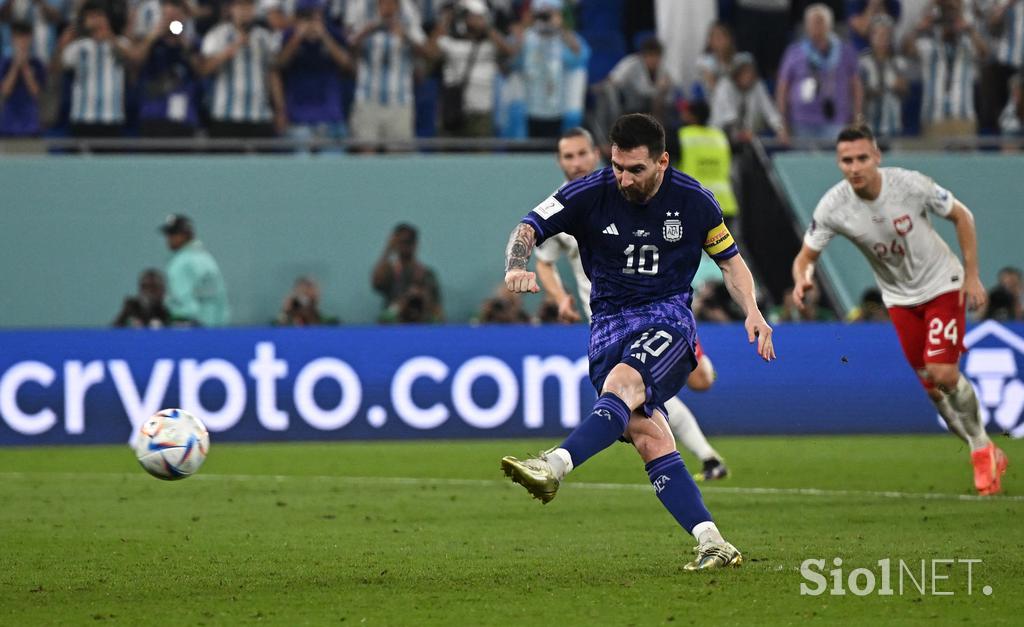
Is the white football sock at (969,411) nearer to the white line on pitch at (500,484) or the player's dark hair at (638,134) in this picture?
the white line on pitch at (500,484)

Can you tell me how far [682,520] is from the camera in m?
7.88

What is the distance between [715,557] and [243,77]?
12935 millimetres

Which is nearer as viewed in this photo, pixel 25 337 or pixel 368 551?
pixel 368 551

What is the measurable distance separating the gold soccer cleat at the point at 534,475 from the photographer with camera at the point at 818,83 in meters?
13.7

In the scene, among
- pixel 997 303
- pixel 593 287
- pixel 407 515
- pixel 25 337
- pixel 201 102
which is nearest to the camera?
pixel 593 287


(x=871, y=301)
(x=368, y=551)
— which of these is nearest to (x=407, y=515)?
(x=368, y=551)

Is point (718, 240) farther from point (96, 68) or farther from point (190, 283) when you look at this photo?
point (96, 68)

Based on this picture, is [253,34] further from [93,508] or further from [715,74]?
[93,508]

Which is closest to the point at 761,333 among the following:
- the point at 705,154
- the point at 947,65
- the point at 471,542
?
the point at 471,542

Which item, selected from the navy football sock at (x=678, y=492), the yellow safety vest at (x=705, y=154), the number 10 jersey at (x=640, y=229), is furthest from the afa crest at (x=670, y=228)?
the yellow safety vest at (x=705, y=154)

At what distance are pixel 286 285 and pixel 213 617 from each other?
44.9 ft

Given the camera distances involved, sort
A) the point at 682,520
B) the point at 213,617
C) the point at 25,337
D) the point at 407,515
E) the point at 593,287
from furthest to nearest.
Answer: the point at 25,337
the point at 407,515
the point at 593,287
the point at 682,520
the point at 213,617

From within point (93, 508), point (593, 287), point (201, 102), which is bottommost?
point (93, 508)

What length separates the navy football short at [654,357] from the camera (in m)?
7.88
